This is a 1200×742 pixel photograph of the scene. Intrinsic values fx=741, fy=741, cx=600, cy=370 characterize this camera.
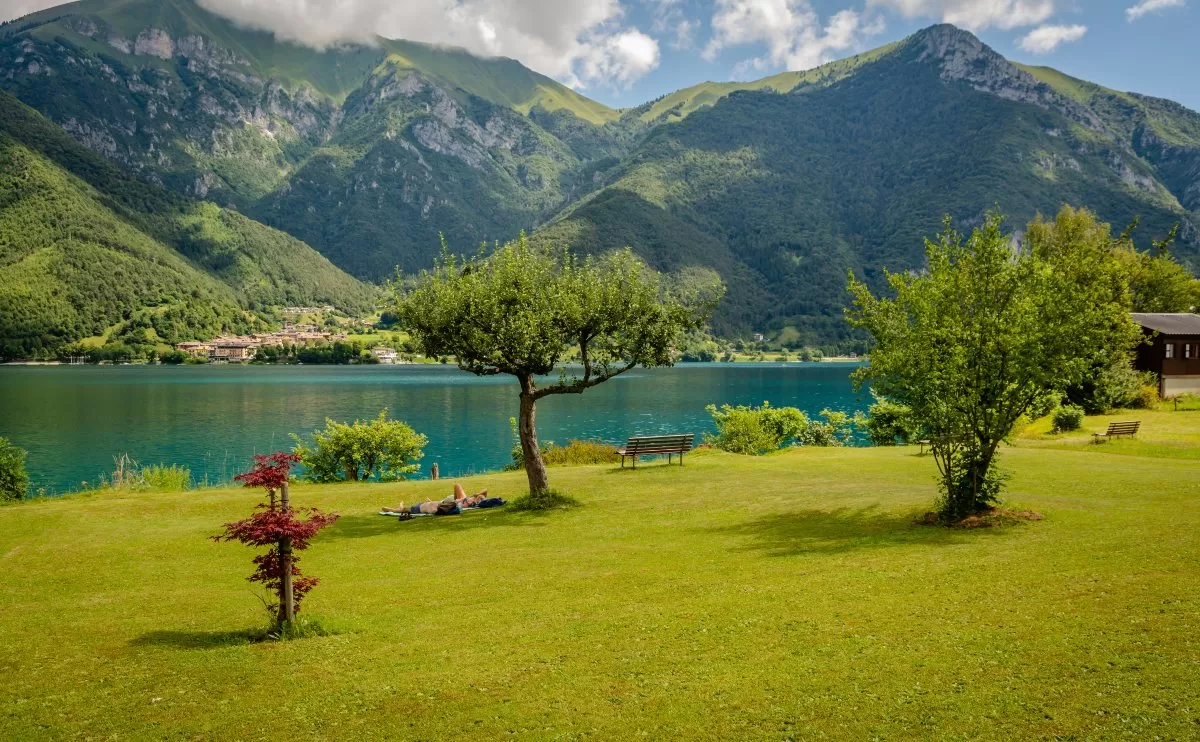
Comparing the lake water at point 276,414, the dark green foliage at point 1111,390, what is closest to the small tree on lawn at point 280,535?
the lake water at point 276,414

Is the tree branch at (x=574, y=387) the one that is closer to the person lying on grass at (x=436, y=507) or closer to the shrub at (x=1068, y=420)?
the person lying on grass at (x=436, y=507)

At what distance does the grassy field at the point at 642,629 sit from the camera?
25.5ft

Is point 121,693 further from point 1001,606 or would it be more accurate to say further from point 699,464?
point 699,464

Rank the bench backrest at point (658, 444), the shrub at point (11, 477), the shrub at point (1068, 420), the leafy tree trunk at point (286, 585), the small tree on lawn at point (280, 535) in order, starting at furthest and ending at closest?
the shrub at point (1068, 420), the shrub at point (11, 477), the bench backrest at point (658, 444), the leafy tree trunk at point (286, 585), the small tree on lawn at point (280, 535)

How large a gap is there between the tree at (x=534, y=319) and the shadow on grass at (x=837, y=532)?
6766mm

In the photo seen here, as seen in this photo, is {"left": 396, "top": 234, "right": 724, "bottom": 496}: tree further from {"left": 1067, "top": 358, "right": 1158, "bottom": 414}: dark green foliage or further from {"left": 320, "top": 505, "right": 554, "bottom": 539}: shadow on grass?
{"left": 1067, "top": 358, "right": 1158, "bottom": 414}: dark green foliage

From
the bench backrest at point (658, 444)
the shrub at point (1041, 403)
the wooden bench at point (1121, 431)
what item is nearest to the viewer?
the shrub at point (1041, 403)

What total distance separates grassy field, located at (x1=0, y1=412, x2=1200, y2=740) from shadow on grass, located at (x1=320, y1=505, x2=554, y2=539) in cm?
26

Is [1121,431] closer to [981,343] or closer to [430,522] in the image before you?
[981,343]

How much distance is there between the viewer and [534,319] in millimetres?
22609

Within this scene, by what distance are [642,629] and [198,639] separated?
21.8 ft

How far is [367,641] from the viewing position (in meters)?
10.8

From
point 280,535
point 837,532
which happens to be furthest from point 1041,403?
point 280,535

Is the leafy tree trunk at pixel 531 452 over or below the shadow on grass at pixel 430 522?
over
